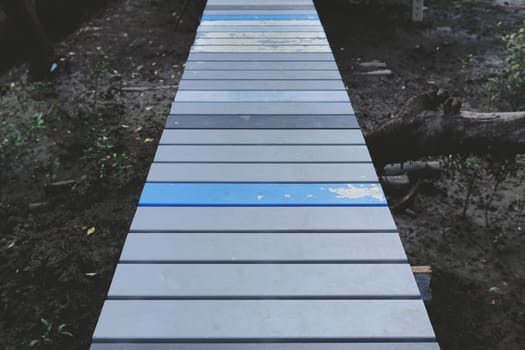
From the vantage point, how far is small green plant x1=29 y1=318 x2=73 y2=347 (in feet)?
10.3

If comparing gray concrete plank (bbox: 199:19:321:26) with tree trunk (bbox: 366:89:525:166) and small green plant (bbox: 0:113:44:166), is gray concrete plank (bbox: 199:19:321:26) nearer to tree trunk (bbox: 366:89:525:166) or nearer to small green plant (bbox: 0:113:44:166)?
tree trunk (bbox: 366:89:525:166)

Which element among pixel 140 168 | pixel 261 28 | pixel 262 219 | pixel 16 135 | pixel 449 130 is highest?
pixel 262 219

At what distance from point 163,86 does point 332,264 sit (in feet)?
→ 17.8

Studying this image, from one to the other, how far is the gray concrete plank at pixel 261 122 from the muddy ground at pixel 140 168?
1.60 meters

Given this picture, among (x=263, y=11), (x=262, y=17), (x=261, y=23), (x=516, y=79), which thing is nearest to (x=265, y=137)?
(x=261, y=23)

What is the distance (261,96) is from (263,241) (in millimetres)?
1343

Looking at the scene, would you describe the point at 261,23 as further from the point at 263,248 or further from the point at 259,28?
the point at 263,248

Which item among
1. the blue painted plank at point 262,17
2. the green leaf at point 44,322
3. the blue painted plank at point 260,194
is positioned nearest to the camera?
the blue painted plank at point 260,194

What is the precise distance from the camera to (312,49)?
3.47m

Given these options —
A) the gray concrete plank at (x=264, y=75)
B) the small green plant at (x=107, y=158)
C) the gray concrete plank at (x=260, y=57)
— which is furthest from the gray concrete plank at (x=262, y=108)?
the small green plant at (x=107, y=158)

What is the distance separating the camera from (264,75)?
10.2ft

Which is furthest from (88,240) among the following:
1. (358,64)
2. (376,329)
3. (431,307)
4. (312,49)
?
(358,64)

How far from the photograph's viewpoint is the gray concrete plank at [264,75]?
10.0 feet

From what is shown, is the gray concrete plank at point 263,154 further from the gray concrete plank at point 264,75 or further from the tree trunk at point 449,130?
the tree trunk at point 449,130
